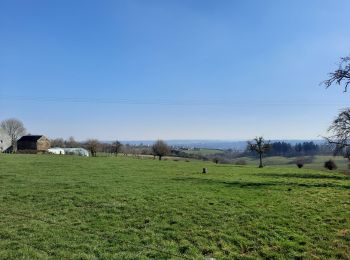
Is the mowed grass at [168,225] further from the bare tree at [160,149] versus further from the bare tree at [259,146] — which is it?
the bare tree at [160,149]

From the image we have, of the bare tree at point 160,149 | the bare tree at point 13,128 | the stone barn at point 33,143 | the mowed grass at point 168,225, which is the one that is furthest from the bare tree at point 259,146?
the bare tree at point 13,128

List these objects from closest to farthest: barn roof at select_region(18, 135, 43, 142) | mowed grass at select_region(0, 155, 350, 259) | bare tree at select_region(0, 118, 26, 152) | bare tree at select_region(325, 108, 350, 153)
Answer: mowed grass at select_region(0, 155, 350, 259) < bare tree at select_region(325, 108, 350, 153) < barn roof at select_region(18, 135, 43, 142) < bare tree at select_region(0, 118, 26, 152)

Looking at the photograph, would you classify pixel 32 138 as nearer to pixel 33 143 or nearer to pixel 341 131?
pixel 33 143

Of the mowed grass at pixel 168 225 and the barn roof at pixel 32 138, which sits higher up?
the barn roof at pixel 32 138

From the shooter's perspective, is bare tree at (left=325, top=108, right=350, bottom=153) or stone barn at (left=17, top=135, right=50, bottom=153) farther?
stone barn at (left=17, top=135, right=50, bottom=153)

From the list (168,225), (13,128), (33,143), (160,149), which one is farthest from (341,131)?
(13,128)

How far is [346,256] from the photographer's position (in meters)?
11.1

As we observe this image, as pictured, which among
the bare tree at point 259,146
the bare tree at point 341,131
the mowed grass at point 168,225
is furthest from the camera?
the bare tree at point 259,146

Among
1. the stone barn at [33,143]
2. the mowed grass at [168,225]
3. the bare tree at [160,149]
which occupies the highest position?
the stone barn at [33,143]

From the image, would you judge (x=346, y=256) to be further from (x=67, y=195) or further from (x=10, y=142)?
(x=10, y=142)

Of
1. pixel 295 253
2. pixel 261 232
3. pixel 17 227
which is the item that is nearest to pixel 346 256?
pixel 295 253

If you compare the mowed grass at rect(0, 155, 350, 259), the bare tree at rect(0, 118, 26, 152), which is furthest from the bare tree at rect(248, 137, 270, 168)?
the bare tree at rect(0, 118, 26, 152)

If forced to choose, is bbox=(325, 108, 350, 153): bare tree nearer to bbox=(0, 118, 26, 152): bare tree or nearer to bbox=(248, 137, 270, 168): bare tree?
bbox=(248, 137, 270, 168): bare tree

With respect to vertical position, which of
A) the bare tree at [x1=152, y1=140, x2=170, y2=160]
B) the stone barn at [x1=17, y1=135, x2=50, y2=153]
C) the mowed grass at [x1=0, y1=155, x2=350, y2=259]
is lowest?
the mowed grass at [x1=0, y1=155, x2=350, y2=259]
